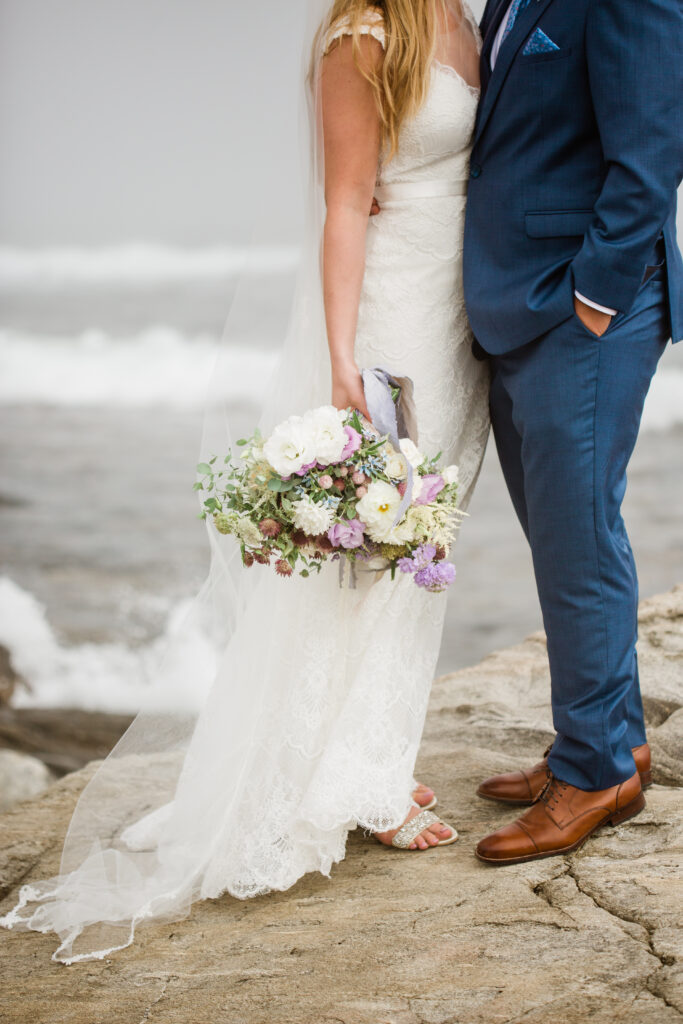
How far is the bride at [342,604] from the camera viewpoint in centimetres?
192

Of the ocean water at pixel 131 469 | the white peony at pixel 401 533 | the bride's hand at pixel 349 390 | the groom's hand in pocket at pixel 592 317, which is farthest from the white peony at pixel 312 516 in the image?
the ocean water at pixel 131 469

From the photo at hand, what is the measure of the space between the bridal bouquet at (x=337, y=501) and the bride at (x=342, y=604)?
0.26m

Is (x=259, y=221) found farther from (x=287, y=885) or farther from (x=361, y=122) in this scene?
(x=287, y=885)

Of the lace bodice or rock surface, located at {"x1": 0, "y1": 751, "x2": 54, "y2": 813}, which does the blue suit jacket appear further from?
rock surface, located at {"x1": 0, "y1": 751, "x2": 54, "y2": 813}

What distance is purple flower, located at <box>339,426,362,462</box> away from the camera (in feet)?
5.46

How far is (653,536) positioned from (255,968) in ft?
23.2

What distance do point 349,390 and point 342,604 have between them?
46 centimetres

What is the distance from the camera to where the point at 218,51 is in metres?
7.40

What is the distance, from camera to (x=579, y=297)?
1.80 metres

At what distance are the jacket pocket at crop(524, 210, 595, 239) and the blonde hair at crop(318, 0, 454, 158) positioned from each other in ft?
1.06

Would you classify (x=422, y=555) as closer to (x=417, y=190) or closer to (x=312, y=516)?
(x=312, y=516)

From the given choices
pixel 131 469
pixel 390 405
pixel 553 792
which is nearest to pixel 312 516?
pixel 390 405

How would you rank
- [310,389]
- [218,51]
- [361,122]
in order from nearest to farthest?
[361,122] < [310,389] < [218,51]

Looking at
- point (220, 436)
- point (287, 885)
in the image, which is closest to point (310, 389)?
point (220, 436)
